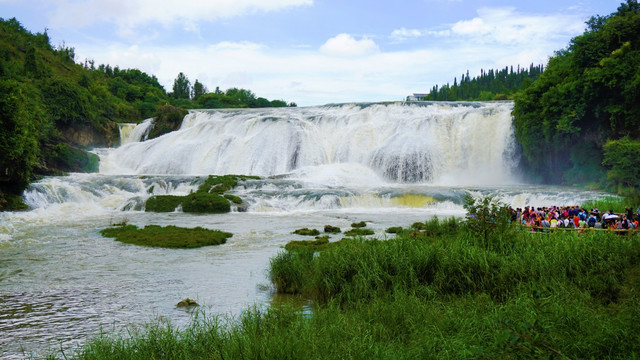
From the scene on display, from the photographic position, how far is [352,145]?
38594 millimetres

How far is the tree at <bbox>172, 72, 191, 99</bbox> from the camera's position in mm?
102438

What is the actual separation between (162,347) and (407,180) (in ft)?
97.4

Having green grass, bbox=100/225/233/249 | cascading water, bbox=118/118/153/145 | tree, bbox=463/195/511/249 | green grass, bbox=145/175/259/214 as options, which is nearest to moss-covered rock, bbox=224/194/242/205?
green grass, bbox=145/175/259/214

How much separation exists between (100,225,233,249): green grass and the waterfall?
712 inches

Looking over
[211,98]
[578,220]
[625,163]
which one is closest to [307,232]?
[578,220]

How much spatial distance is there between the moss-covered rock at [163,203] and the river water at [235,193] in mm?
539

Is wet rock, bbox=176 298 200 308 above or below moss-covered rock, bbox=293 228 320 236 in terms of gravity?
above

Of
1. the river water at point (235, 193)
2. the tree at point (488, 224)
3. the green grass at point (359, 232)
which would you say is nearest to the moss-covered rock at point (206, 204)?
the river water at point (235, 193)

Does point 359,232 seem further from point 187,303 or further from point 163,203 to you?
point 163,203

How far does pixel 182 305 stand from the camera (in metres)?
8.79

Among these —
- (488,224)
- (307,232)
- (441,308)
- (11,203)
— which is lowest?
(307,232)

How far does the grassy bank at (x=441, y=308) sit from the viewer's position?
16.7ft

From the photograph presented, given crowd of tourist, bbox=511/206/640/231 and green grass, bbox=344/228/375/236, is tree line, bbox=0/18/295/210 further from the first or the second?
crowd of tourist, bbox=511/206/640/231

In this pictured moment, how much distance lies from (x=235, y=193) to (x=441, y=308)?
21401 millimetres
